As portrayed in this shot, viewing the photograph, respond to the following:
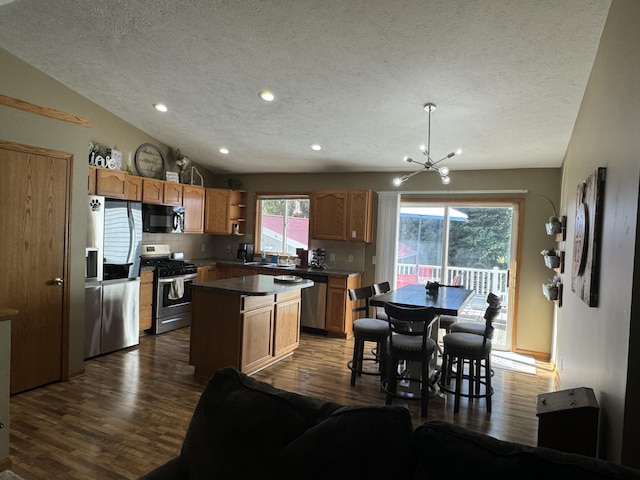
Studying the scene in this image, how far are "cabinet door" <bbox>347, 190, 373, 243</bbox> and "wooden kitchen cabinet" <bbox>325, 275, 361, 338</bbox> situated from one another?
2.10ft

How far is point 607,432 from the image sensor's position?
1.78 meters

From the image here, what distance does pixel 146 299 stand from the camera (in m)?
5.45

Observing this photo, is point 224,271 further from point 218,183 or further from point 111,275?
point 111,275

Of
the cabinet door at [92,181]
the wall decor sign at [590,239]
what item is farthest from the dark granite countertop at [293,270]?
the wall decor sign at [590,239]

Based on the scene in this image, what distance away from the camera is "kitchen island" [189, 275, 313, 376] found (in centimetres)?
390

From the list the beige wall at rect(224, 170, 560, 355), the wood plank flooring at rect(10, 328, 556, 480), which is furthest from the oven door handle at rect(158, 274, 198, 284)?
the beige wall at rect(224, 170, 560, 355)

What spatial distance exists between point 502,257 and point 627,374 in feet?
13.6

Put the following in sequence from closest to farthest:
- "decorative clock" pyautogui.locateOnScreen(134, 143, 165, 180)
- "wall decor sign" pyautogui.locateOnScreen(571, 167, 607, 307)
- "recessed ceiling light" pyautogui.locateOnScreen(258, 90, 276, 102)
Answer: "wall decor sign" pyautogui.locateOnScreen(571, 167, 607, 307), "recessed ceiling light" pyautogui.locateOnScreen(258, 90, 276, 102), "decorative clock" pyautogui.locateOnScreen(134, 143, 165, 180)

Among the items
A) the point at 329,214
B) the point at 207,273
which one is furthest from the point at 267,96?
the point at 207,273

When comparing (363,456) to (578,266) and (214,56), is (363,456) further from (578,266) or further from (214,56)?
(214,56)

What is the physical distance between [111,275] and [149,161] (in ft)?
6.76

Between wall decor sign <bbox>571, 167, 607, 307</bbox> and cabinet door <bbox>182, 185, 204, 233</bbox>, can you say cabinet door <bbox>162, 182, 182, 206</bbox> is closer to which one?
cabinet door <bbox>182, 185, 204, 233</bbox>

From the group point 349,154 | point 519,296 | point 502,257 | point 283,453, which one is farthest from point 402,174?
point 283,453

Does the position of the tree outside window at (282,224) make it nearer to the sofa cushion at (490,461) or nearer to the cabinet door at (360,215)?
the cabinet door at (360,215)
